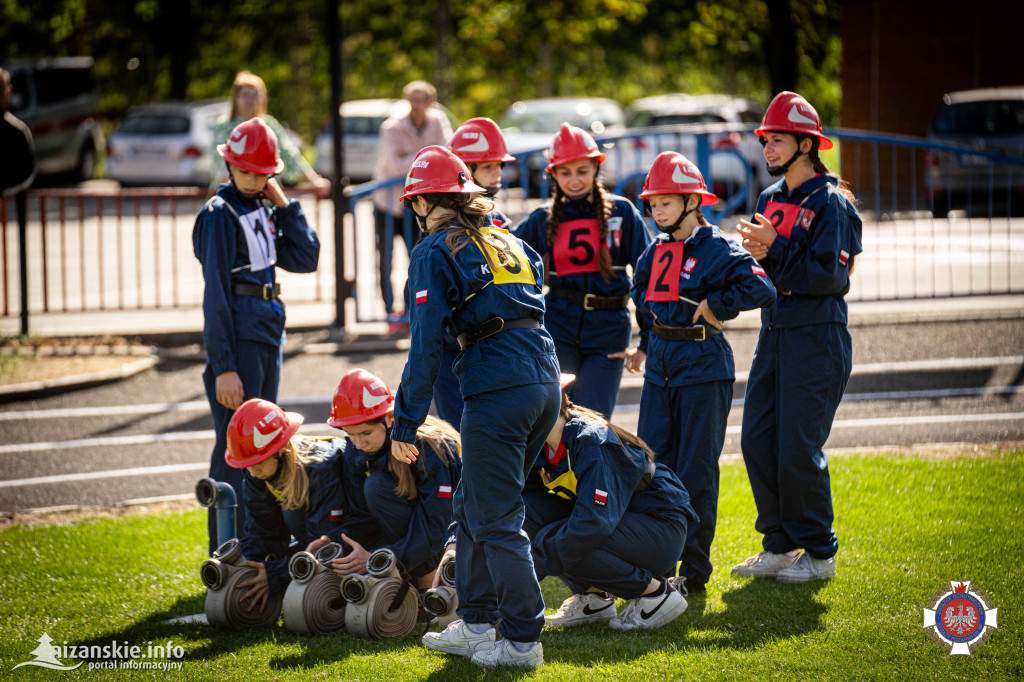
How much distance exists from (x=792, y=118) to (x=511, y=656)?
2.89 meters

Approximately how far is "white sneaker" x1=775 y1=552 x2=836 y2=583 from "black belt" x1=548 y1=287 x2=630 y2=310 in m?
1.74

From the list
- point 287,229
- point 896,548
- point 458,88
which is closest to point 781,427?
point 896,548

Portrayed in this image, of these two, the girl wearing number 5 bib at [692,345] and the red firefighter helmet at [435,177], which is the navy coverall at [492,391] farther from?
the girl wearing number 5 bib at [692,345]

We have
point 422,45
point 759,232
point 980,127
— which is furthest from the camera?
point 422,45

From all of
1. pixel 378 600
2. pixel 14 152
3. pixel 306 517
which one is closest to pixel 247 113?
pixel 14 152

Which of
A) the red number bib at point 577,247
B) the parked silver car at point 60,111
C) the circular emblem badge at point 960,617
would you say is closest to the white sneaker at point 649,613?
the circular emblem badge at point 960,617

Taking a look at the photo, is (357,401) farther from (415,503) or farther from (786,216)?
(786,216)

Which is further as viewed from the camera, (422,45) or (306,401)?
(422,45)

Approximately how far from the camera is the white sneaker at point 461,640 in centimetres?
478

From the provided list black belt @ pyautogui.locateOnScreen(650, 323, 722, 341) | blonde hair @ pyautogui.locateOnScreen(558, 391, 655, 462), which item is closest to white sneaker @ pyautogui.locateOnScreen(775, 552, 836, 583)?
blonde hair @ pyautogui.locateOnScreen(558, 391, 655, 462)

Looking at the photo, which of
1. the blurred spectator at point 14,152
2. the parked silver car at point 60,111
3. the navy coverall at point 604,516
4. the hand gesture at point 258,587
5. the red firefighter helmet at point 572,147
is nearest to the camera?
the navy coverall at point 604,516

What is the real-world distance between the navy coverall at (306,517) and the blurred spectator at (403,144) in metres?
6.23

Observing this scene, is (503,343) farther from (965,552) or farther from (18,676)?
(965,552)

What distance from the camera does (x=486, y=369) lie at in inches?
179
